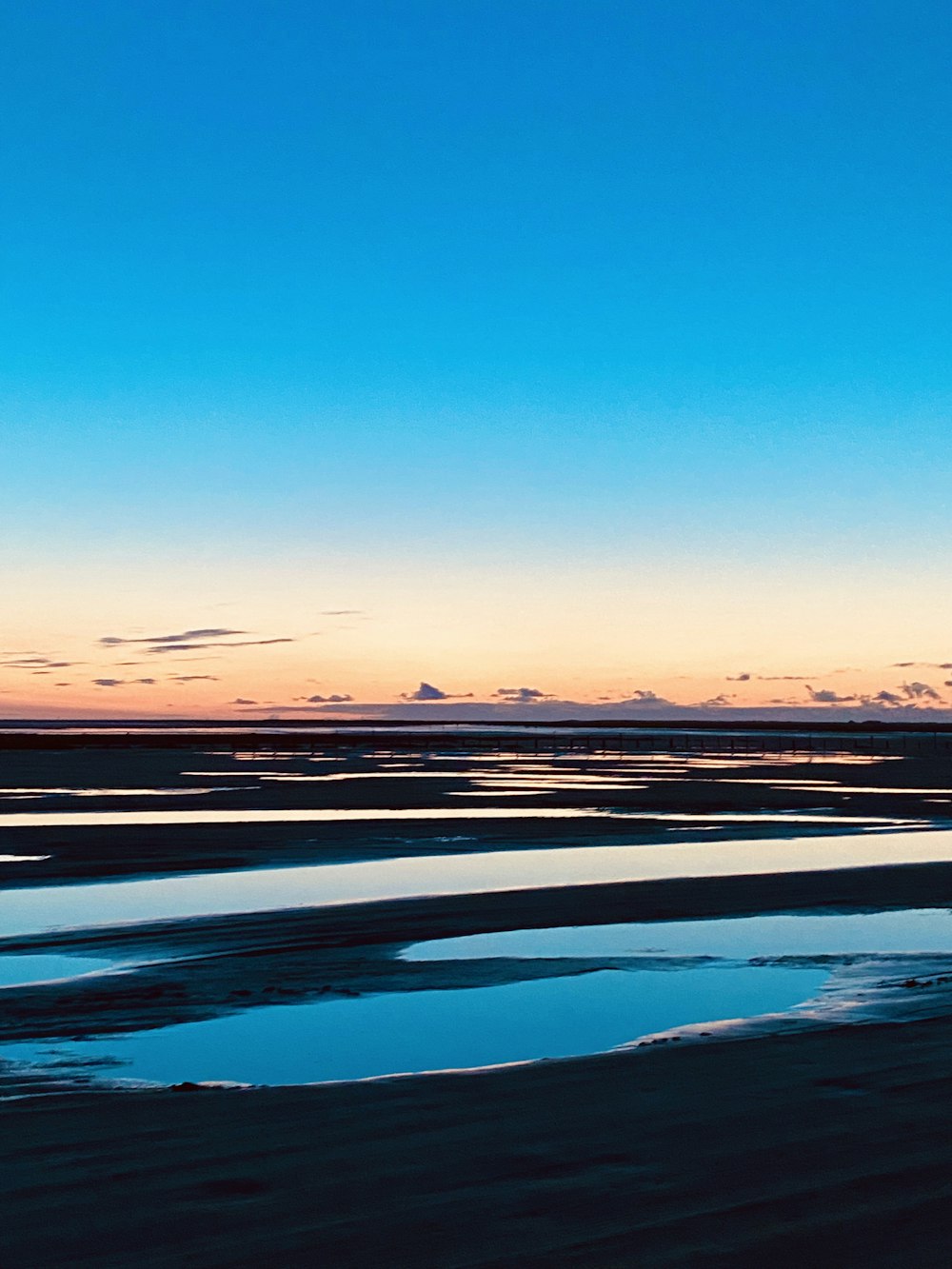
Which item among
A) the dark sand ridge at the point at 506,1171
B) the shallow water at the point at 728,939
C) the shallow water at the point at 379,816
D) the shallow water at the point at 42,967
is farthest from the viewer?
the shallow water at the point at 379,816

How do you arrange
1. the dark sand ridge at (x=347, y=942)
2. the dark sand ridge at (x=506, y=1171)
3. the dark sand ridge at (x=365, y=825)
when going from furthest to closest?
the dark sand ridge at (x=365, y=825)
the dark sand ridge at (x=347, y=942)
the dark sand ridge at (x=506, y=1171)

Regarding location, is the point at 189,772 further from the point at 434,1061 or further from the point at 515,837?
the point at 434,1061

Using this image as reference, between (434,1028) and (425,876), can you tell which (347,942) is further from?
(425,876)

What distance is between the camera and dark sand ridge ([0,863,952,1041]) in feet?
36.9

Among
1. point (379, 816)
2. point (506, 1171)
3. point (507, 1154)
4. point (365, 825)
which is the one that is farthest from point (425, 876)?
point (506, 1171)

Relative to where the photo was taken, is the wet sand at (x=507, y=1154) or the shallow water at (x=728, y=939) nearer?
the wet sand at (x=507, y=1154)

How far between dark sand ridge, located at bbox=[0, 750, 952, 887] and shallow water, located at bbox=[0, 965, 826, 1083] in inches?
425

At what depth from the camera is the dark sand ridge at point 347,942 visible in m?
11.2

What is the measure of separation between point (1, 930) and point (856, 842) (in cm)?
1781

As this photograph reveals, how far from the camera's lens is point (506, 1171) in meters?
6.29

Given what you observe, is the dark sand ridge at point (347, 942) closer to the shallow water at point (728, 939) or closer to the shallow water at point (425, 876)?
the shallow water at point (728, 939)

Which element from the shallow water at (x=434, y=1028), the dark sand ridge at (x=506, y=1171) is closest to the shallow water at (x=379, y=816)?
the shallow water at (x=434, y=1028)

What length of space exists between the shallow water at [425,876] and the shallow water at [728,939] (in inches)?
145

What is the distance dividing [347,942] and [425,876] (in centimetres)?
630
